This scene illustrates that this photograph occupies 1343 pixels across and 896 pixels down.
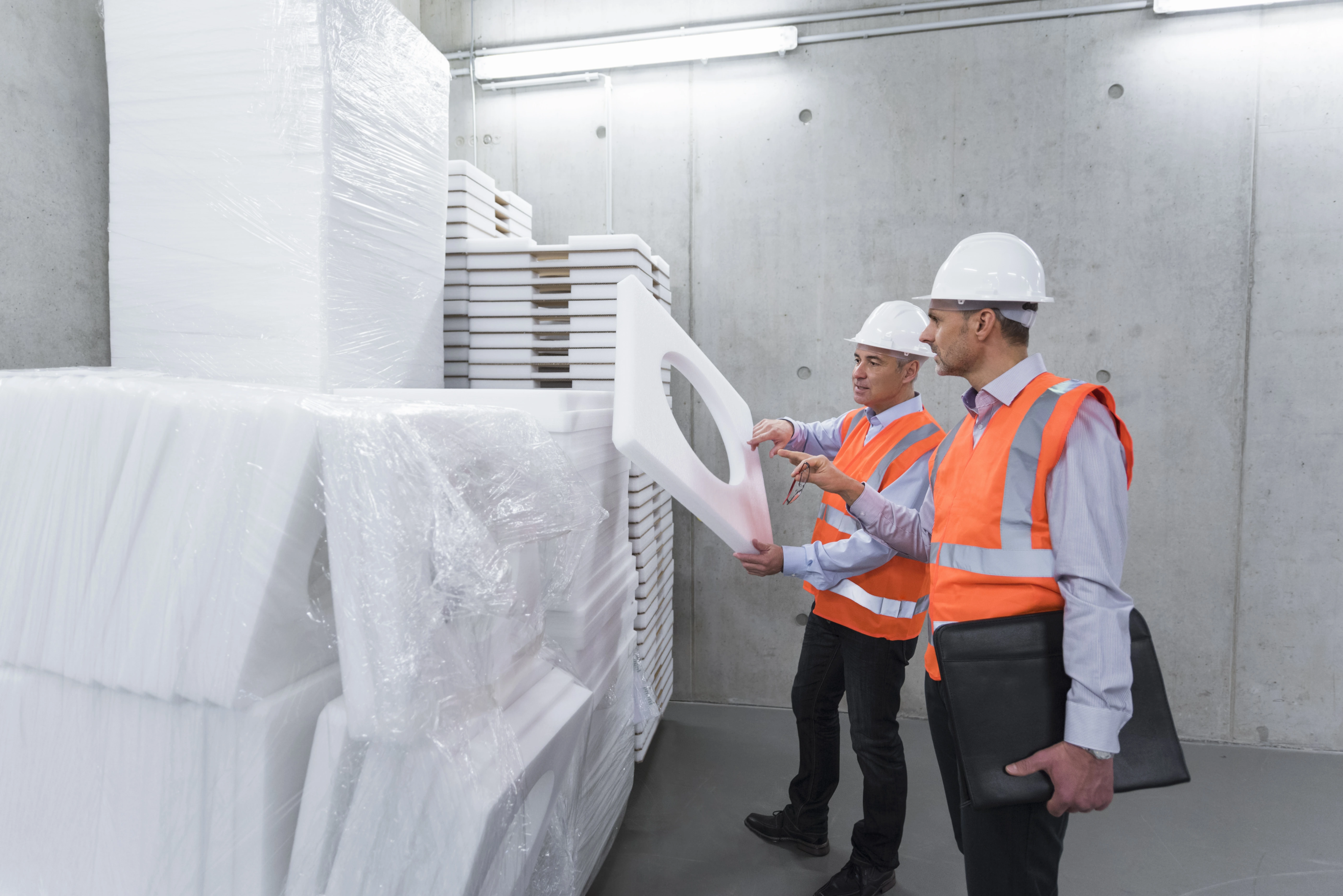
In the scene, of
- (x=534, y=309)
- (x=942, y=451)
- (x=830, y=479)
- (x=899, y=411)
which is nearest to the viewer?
(x=942, y=451)

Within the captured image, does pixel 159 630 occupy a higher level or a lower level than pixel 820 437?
lower

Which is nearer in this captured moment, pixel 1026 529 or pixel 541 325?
pixel 1026 529

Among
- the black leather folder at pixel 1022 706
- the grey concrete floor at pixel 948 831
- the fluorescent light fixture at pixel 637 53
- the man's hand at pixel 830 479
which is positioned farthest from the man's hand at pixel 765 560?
the fluorescent light fixture at pixel 637 53

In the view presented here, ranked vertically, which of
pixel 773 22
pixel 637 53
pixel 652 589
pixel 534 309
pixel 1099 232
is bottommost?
pixel 652 589

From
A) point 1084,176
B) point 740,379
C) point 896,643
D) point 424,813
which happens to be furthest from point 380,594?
point 1084,176

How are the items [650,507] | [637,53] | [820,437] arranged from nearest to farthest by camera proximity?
1. [820,437]
2. [650,507]
3. [637,53]

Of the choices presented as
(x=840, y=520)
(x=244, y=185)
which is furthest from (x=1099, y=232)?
(x=244, y=185)

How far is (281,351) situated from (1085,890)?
11.7ft

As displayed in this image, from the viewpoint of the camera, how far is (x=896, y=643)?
2674 mm

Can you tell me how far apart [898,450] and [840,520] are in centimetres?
36

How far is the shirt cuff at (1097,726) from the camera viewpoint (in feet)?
4.98

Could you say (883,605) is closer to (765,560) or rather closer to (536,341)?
(765,560)

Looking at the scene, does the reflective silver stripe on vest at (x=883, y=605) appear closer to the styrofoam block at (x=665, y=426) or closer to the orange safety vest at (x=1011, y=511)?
the styrofoam block at (x=665, y=426)

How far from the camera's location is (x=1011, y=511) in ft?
5.44
